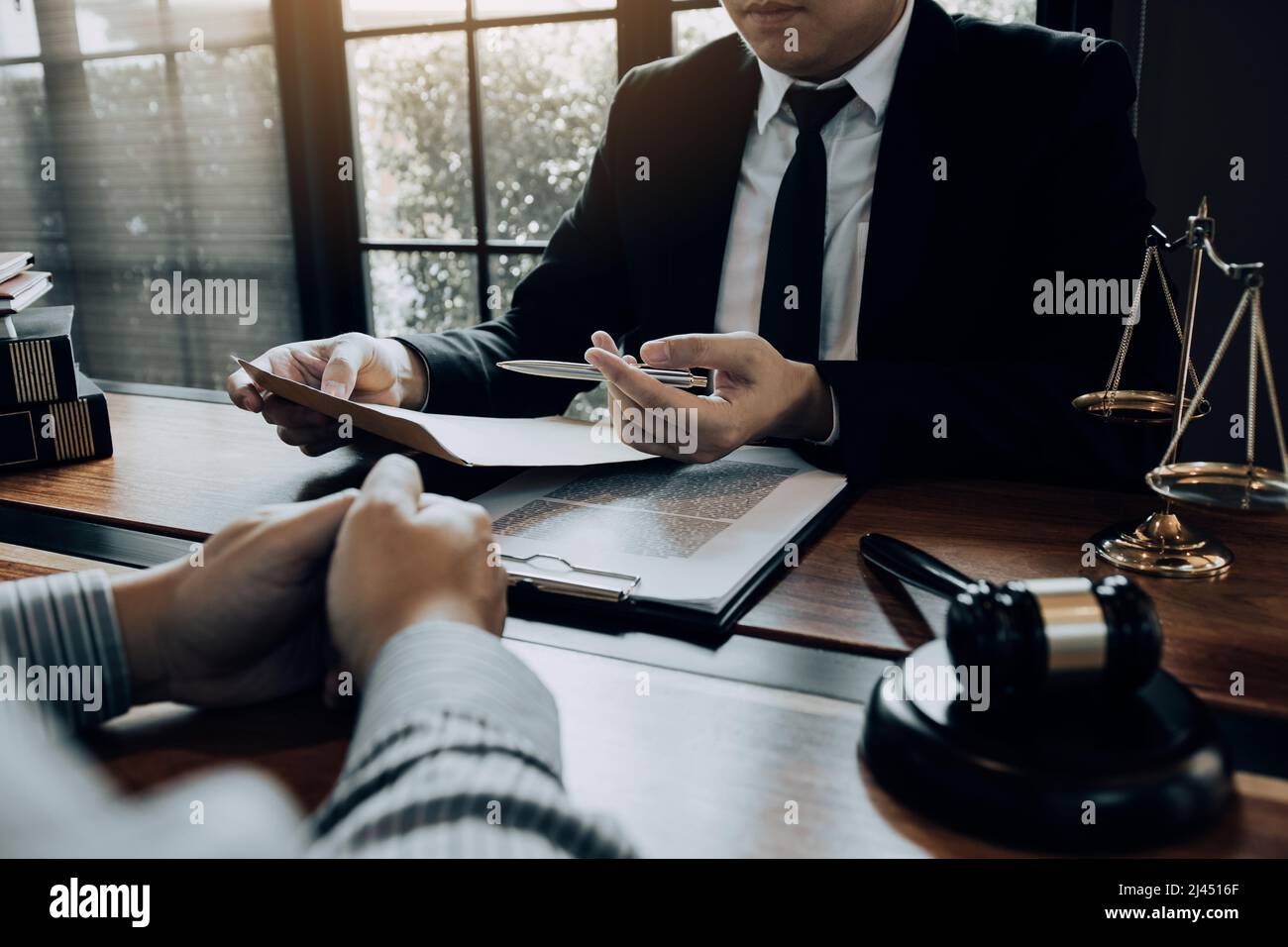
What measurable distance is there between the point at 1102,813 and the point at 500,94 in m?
2.53

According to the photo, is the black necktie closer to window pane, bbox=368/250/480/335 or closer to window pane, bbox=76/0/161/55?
window pane, bbox=368/250/480/335

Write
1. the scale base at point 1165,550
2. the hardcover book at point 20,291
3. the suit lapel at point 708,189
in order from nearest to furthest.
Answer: the scale base at point 1165,550
the hardcover book at point 20,291
the suit lapel at point 708,189

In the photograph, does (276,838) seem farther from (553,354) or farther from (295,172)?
(295,172)

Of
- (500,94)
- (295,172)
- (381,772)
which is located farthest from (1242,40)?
(295,172)

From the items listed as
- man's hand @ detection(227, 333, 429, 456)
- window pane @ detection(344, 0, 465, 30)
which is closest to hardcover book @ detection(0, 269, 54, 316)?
man's hand @ detection(227, 333, 429, 456)

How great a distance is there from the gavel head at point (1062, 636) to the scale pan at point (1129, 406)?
0.33 meters

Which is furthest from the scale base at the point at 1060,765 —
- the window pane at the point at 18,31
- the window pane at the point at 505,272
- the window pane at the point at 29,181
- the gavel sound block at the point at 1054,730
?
the window pane at the point at 18,31

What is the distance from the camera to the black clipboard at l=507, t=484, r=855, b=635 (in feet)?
Answer: 2.27

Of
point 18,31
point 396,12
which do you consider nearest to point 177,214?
point 18,31

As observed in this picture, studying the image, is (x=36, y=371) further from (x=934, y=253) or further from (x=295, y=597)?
(x=934, y=253)

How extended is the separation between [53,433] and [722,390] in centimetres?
81

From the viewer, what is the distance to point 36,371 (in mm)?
1159

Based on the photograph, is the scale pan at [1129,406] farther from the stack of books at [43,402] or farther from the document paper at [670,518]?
the stack of books at [43,402]

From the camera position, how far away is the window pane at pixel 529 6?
2.38 m
